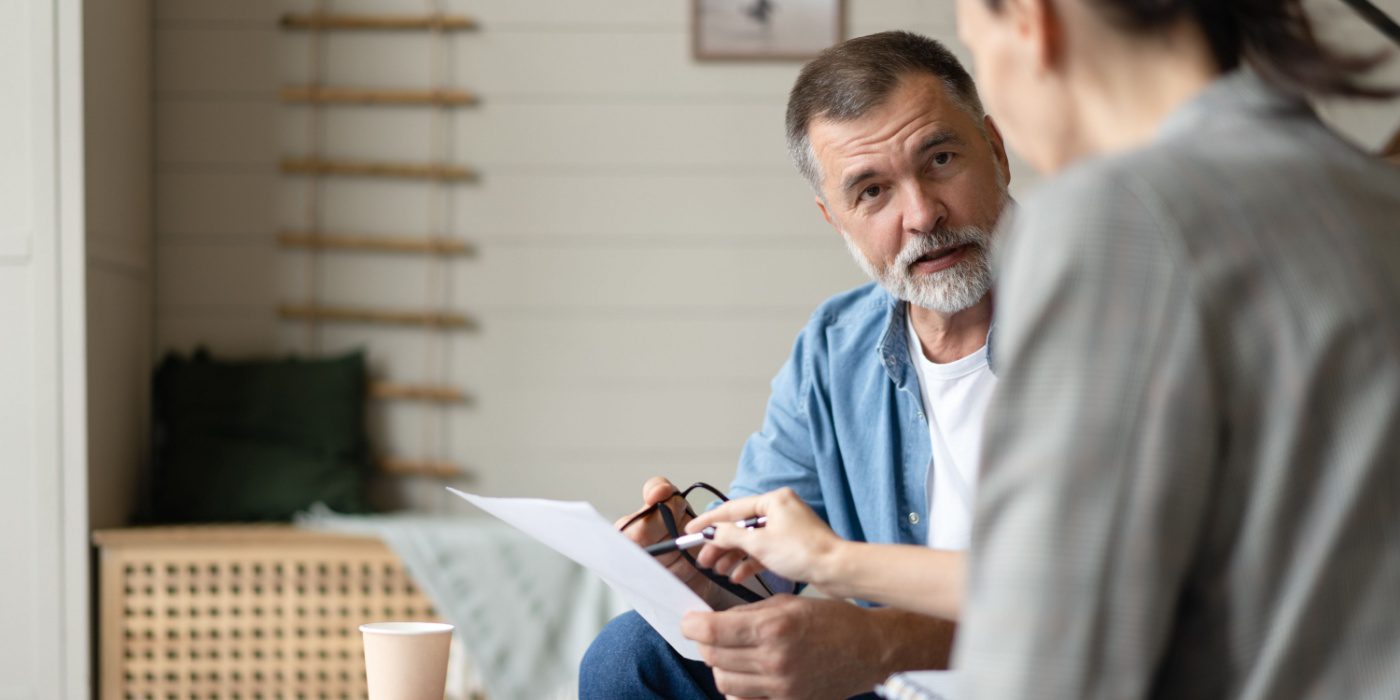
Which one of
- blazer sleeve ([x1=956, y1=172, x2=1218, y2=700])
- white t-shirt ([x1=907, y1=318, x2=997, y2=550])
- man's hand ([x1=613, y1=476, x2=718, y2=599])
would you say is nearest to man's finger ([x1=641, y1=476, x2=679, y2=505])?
man's hand ([x1=613, y1=476, x2=718, y2=599])

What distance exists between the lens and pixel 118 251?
10.7 ft

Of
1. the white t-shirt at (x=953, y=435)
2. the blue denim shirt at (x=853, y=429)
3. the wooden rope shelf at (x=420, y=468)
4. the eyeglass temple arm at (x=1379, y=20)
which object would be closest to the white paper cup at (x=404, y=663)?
the blue denim shirt at (x=853, y=429)

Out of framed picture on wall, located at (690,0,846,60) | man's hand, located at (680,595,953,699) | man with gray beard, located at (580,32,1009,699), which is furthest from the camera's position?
framed picture on wall, located at (690,0,846,60)

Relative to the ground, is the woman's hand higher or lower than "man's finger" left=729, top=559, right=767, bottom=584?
higher

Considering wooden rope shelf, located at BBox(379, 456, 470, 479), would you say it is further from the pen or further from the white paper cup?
the pen

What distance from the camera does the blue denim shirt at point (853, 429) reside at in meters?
1.79

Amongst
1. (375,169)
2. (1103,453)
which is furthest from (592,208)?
(1103,453)

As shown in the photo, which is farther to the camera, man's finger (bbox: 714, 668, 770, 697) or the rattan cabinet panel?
the rattan cabinet panel

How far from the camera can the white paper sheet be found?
48.6 inches

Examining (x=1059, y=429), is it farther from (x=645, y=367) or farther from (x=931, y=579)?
(x=645, y=367)

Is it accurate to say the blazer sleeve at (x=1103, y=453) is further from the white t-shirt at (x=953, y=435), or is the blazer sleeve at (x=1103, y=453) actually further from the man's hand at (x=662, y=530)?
the white t-shirt at (x=953, y=435)

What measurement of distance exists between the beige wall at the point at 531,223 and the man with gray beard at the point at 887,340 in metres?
1.63

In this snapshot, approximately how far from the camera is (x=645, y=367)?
140 inches

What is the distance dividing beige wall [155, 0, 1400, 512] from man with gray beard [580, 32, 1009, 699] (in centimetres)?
163
